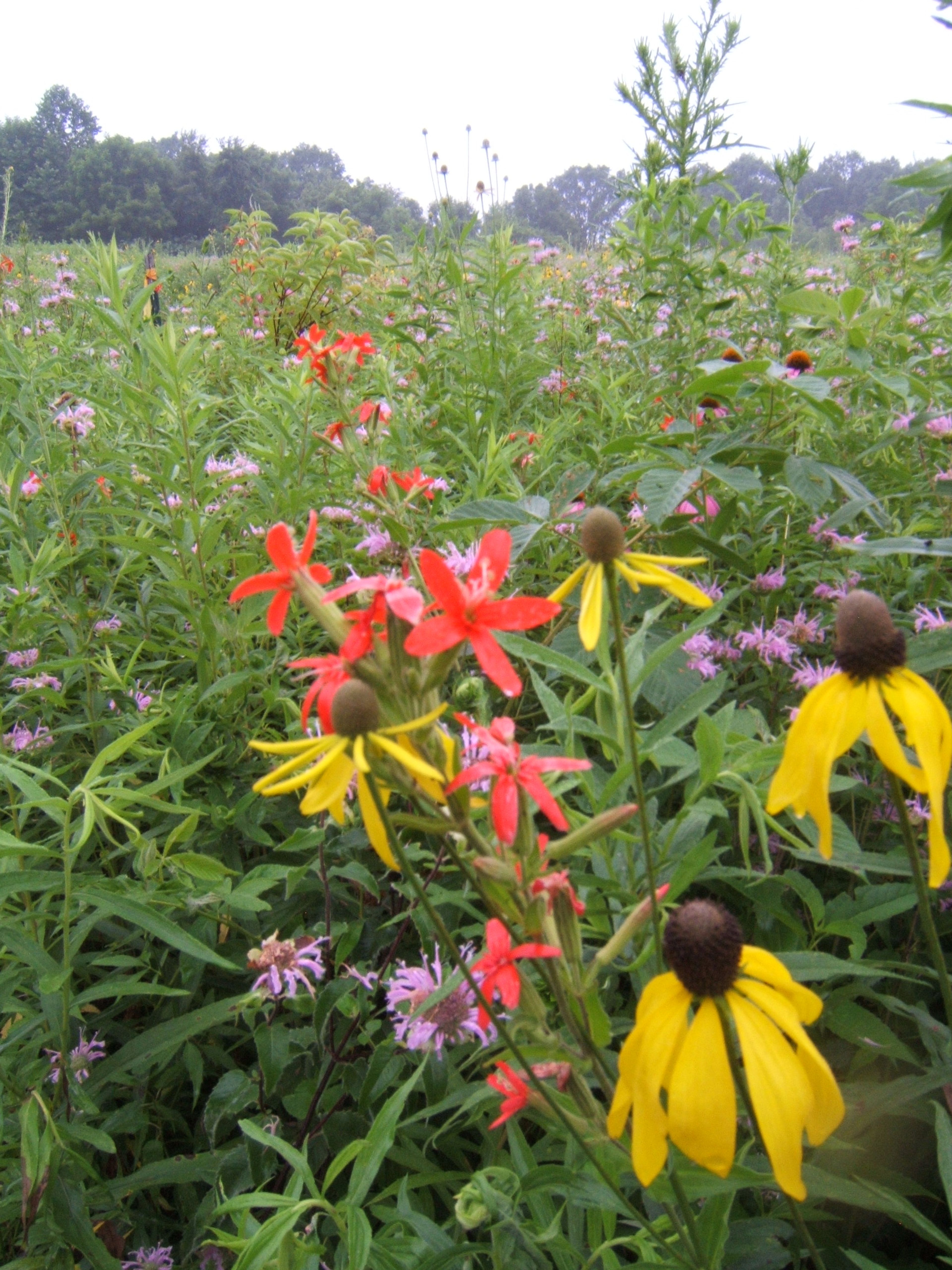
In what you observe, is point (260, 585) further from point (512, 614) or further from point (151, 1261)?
point (151, 1261)

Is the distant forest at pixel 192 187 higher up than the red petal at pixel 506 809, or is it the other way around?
the distant forest at pixel 192 187

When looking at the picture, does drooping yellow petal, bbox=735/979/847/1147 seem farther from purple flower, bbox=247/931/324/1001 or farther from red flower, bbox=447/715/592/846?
A: purple flower, bbox=247/931/324/1001

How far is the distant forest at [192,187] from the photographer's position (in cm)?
3581

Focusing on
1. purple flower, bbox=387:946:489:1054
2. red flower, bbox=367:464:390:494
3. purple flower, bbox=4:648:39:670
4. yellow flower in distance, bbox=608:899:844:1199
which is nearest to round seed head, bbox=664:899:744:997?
yellow flower in distance, bbox=608:899:844:1199

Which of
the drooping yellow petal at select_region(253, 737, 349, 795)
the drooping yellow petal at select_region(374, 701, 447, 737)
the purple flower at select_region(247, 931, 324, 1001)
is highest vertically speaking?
the drooping yellow petal at select_region(374, 701, 447, 737)

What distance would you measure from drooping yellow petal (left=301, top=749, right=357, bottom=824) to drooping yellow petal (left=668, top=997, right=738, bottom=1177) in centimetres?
29

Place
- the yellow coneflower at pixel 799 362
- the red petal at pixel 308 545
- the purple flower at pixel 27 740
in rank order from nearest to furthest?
the red petal at pixel 308 545
the purple flower at pixel 27 740
the yellow coneflower at pixel 799 362

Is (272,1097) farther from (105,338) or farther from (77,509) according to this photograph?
(105,338)

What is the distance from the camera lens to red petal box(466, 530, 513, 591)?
2.04 ft

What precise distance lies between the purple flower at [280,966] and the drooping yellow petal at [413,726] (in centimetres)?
63

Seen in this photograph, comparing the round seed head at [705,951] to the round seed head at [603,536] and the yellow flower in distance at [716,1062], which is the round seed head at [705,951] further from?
the round seed head at [603,536]

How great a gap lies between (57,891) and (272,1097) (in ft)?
1.46

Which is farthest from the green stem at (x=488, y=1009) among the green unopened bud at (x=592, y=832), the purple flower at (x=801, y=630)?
the purple flower at (x=801, y=630)

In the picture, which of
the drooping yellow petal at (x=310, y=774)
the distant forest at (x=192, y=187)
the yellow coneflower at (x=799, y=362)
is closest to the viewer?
the drooping yellow petal at (x=310, y=774)
